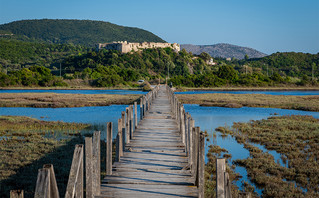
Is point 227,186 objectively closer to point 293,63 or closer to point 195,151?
point 195,151

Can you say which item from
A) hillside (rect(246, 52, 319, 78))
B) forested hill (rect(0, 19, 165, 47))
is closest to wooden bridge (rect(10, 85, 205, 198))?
hillside (rect(246, 52, 319, 78))

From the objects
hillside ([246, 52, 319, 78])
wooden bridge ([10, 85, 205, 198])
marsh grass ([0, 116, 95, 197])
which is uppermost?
hillside ([246, 52, 319, 78])

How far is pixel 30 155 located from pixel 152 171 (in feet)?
16.6

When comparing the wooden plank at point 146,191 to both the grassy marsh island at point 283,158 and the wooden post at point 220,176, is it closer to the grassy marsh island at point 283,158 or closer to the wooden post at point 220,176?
the wooden post at point 220,176

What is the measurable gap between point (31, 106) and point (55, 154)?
2024 centimetres

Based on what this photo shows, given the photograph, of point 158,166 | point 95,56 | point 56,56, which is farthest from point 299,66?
point 158,166

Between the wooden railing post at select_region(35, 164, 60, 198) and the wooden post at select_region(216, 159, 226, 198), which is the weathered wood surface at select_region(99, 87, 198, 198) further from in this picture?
the wooden railing post at select_region(35, 164, 60, 198)

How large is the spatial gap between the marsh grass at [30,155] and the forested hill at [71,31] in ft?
553

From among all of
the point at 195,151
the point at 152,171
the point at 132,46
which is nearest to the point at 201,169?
the point at 195,151

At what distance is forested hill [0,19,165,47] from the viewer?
183 metres

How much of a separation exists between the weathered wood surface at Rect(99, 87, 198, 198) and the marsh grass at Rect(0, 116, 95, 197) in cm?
171

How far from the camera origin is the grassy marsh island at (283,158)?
764cm

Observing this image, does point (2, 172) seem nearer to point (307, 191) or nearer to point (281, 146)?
point (307, 191)

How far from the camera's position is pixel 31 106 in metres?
28.5
